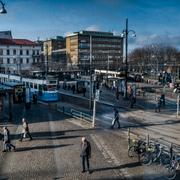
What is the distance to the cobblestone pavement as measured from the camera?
1537 cm

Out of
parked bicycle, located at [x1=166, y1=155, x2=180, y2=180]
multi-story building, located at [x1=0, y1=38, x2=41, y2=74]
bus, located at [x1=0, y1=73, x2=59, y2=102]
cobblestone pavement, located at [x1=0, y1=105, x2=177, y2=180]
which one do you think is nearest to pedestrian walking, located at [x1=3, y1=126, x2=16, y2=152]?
cobblestone pavement, located at [x1=0, y1=105, x2=177, y2=180]

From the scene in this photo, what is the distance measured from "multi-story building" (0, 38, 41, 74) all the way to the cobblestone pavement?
3596 inches

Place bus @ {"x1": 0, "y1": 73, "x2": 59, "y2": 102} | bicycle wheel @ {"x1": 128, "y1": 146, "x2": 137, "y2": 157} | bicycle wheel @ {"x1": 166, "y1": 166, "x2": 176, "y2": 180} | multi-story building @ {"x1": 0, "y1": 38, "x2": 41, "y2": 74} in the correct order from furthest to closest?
multi-story building @ {"x1": 0, "y1": 38, "x2": 41, "y2": 74} < bus @ {"x1": 0, "y1": 73, "x2": 59, "y2": 102} < bicycle wheel @ {"x1": 128, "y1": 146, "x2": 137, "y2": 157} < bicycle wheel @ {"x1": 166, "y1": 166, "x2": 176, "y2": 180}

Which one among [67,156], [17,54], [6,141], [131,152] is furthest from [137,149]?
[17,54]

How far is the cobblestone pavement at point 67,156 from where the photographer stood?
1537 cm

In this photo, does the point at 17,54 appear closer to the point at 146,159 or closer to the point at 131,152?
the point at 131,152

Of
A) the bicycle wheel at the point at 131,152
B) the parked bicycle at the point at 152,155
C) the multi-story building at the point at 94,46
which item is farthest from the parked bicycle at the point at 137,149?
the multi-story building at the point at 94,46

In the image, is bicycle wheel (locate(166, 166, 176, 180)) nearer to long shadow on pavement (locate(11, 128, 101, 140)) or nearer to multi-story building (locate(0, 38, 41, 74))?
long shadow on pavement (locate(11, 128, 101, 140))

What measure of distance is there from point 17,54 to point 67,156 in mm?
103744

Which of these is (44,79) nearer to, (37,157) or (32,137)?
(32,137)

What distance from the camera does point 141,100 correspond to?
43.4 metres

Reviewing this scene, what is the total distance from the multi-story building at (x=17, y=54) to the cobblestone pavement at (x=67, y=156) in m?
91.3

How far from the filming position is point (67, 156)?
59.4 feet

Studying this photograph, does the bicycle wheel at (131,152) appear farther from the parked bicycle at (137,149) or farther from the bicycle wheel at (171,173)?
the bicycle wheel at (171,173)
